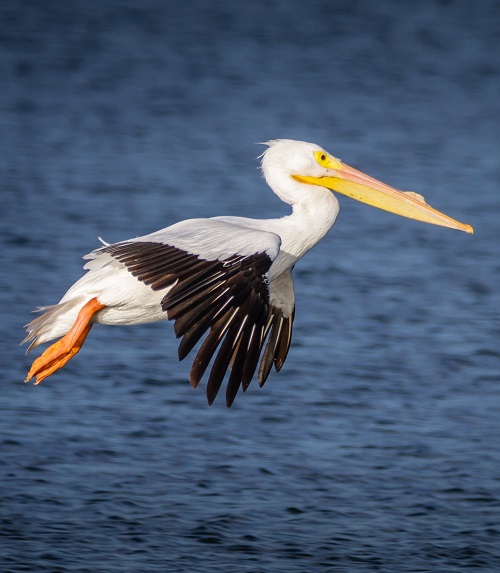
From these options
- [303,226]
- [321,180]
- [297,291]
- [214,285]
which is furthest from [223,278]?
[297,291]

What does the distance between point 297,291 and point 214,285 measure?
542cm

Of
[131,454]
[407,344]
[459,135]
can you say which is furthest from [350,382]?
[459,135]

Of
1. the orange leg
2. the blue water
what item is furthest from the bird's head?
the blue water

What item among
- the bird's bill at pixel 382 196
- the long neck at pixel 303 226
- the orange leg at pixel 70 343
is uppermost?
the bird's bill at pixel 382 196

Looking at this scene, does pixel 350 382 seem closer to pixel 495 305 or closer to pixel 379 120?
pixel 495 305

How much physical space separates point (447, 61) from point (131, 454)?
41.2ft

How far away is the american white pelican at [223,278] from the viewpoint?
6.39m

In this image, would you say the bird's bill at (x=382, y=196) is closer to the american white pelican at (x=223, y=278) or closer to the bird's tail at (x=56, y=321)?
the american white pelican at (x=223, y=278)

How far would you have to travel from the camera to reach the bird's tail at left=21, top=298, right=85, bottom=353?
7.38m

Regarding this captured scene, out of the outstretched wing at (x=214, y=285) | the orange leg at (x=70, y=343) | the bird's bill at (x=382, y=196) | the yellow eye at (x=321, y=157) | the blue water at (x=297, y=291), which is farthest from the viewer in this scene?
the blue water at (x=297, y=291)

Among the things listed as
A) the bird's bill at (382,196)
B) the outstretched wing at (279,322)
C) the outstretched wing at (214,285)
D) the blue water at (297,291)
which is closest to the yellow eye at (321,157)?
the bird's bill at (382,196)

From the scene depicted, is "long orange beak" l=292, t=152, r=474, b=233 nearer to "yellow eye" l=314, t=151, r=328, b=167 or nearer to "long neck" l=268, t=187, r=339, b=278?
"yellow eye" l=314, t=151, r=328, b=167

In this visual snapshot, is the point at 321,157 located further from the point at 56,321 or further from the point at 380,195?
the point at 56,321

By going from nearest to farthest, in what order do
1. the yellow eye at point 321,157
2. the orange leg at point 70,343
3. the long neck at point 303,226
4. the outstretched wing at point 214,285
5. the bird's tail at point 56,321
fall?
the outstretched wing at point 214,285 < the orange leg at point 70,343 < the bird's tail at point 56,321 < the long neck at point 303,226 < the yellow eye at point 321,157
